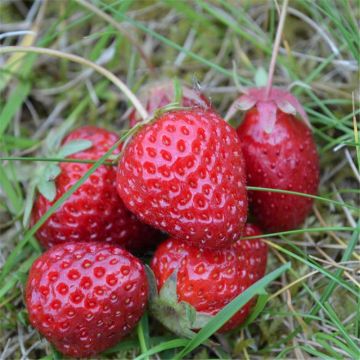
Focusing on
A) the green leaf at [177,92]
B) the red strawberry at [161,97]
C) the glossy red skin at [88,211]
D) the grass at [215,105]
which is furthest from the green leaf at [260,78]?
the glossy red skin at [88,211]

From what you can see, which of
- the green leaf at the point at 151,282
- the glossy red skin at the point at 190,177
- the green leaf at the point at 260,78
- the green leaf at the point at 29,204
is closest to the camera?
the glossy red skin at the point at 190,177

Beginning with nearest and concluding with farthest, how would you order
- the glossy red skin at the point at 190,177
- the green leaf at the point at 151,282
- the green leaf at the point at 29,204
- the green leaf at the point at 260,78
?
the glossy red skin at the point at 190,177 < the green leaf at the point at 151,282 < the green leaf at the point at 29,204 < the green leaf at the point at 260,78

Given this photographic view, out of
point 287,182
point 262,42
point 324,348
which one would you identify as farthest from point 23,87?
point 324,348

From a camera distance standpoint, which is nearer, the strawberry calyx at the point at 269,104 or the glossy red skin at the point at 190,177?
the glossy red skin at the point at 190,177

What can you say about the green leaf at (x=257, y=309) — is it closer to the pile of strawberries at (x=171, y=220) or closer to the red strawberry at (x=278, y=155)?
the pile of strawberries at (x=171, y=220)

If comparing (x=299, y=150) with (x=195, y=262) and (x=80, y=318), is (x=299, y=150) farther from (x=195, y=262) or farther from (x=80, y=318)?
(x=80, y=318)

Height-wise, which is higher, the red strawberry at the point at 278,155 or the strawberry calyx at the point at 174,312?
the red strawberry at the point at 278,155

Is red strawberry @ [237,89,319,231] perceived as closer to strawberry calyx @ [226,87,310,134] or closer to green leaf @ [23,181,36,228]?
strawberry calyx @ [226,87,310,134]
